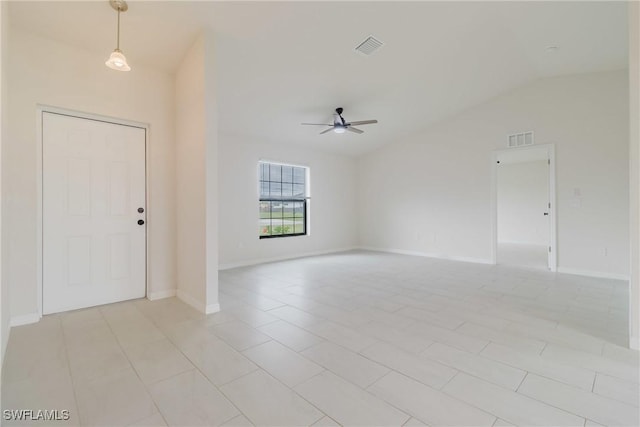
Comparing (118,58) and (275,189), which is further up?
(118,58)

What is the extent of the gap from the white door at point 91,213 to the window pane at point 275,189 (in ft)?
9.40

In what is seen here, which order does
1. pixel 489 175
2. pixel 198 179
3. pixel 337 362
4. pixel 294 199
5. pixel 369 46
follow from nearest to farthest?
pixel 337 362 → pixel 198 179 → pixel 369 46 → pixel 489 175 → pixel 294 199

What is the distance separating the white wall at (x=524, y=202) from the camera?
27.8 feet

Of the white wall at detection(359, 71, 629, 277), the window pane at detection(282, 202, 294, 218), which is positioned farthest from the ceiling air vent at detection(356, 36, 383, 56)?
the window pane at detection(282, 202, 294, 218)

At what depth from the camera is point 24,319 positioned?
104 inches

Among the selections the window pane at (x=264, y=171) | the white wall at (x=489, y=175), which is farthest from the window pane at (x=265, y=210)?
the white wall at (x=489, y=175)

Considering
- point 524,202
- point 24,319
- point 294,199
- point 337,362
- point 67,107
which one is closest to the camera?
point 337,362

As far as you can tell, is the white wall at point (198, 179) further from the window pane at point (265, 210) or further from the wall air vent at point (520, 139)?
the wall air vent at point (520, 139)

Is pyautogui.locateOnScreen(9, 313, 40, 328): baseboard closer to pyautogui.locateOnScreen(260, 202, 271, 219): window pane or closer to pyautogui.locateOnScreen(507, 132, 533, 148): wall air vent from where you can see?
pyautogui.locateOnScreen(260, 202, 271, 219): window pane

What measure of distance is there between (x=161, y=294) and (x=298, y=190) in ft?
12.4

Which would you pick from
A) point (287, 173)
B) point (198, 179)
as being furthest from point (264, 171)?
point (198, 179)

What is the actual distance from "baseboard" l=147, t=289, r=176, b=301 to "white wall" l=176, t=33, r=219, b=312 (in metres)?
0.17

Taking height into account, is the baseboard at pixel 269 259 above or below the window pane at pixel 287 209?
below

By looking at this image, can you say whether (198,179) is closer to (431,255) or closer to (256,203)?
(256,203)
